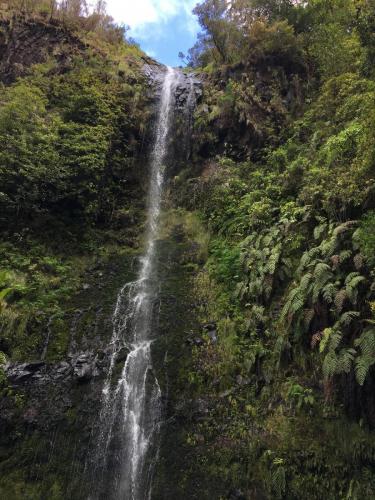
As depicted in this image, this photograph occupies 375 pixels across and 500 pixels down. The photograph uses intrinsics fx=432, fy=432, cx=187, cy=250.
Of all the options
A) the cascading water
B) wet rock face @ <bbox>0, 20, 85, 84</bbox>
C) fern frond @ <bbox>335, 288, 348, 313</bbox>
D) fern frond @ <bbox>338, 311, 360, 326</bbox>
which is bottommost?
the cascading water

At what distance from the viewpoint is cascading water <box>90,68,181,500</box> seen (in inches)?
375

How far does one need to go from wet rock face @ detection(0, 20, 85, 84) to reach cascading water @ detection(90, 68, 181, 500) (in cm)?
1387

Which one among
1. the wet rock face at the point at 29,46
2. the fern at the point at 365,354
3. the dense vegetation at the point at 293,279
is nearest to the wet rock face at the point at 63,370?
the dense vegetation at the point at 293,279

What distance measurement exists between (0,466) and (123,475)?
282cm

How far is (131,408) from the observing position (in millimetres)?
10523

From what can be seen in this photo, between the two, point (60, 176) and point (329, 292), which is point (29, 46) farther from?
point (329, 292)

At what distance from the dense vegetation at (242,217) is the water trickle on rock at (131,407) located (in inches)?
33.2

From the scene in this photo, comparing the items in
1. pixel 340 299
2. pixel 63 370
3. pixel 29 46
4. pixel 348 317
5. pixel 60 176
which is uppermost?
pixel 29 46

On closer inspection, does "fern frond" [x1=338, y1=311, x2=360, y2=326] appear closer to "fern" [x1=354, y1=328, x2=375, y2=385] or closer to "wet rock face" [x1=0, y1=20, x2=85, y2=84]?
"fern" [x1=354, y1=328, x2=375, y2=385]

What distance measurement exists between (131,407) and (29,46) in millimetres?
19875

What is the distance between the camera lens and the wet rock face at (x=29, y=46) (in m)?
21.3

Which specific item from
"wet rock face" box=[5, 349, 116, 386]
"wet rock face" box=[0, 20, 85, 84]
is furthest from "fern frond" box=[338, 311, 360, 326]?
"wet rock face" box=[0, 20, 85, 84]

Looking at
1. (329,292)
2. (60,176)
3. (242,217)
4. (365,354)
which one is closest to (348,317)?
(329,292)

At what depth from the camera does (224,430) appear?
32.0ft
